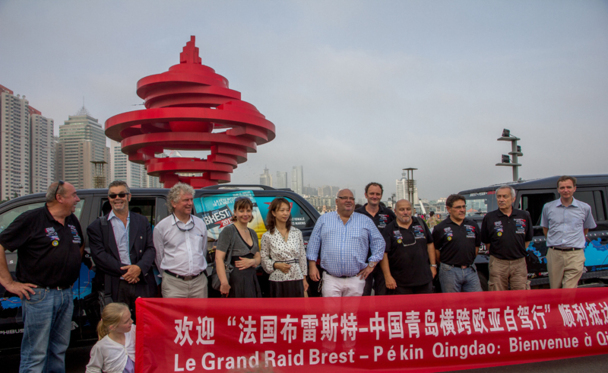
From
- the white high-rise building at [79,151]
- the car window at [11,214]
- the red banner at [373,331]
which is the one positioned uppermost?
the white high-rise building at [79,151]

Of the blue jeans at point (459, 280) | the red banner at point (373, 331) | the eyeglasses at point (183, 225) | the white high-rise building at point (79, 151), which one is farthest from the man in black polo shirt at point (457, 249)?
the white high-rise building at point (79, 151)

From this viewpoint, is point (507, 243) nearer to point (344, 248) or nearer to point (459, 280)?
point (459, 280)

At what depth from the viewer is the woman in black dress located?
3.66 meters

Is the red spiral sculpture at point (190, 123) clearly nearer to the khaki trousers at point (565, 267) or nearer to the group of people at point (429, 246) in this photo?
the group of people at point (429, 246)

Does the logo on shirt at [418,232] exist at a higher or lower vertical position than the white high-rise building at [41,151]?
lower

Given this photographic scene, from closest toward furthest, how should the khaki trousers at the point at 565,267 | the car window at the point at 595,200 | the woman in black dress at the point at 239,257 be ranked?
the woman in black dress at the point at 239,257, the khaki trousers at the point at 565,267, the car window at the point at 595,200

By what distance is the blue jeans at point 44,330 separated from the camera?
3.12 metres

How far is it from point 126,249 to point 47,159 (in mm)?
86402

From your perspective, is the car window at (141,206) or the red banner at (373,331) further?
the car window at (141,206)

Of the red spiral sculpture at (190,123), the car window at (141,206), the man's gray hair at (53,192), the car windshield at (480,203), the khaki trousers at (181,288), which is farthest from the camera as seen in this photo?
the red spiral sculpture at (190,123)

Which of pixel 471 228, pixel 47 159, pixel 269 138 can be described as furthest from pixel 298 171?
pixel 471 228

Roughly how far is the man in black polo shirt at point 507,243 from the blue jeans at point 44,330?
4.75 metres

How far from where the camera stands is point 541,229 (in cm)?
578

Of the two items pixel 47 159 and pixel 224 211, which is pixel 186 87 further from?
pixel 47 159
